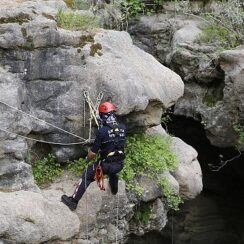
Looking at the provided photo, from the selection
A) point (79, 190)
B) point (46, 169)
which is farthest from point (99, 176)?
point (46, 169)

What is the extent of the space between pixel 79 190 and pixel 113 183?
79 centimetres

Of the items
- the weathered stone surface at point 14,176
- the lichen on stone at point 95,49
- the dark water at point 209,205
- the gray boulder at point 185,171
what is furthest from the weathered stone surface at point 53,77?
the dark water at point 209,205

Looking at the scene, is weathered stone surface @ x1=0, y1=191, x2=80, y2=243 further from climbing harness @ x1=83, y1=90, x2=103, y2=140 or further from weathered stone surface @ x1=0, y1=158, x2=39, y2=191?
climbing harness @ x1=83, y1=90, x2=103, y2=140

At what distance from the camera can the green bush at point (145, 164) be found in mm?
10422

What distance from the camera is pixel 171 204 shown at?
11016 millimetres

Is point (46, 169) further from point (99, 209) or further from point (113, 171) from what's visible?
point (113, 171)

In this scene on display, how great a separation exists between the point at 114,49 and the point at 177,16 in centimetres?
666

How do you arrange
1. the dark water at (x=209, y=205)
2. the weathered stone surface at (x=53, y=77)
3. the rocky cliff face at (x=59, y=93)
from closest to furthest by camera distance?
the rocky cliff face at (x=59, y=93), the weathered stone surface at (x=53, y=77), the dark water at (x=209, y=205)

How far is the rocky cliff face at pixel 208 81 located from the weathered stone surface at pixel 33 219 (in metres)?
6.53

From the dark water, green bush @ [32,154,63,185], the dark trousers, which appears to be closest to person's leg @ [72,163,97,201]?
the dark trousers

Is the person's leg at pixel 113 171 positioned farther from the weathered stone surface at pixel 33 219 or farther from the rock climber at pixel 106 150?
the weathered stone surface at pixel 33 219

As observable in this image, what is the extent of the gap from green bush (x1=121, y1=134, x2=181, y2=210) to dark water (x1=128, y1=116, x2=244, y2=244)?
4673 millimetres

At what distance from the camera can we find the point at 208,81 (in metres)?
14.8

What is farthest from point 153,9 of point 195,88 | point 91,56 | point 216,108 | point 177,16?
point 91,56
